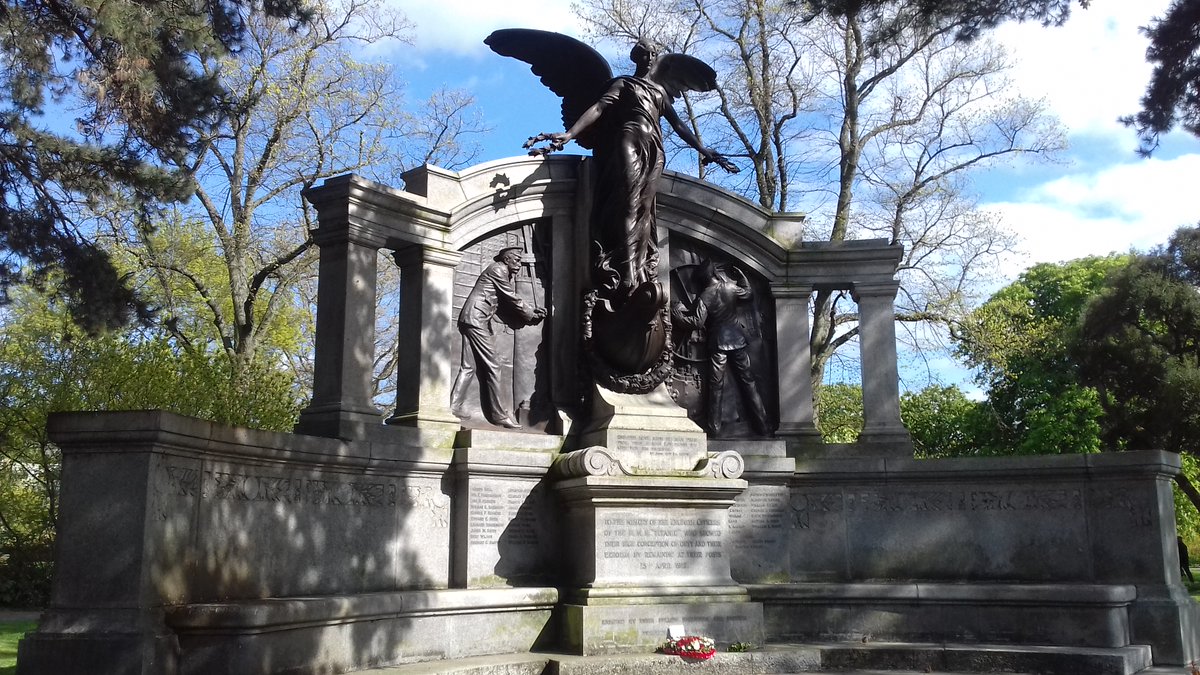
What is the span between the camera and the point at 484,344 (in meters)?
11.2

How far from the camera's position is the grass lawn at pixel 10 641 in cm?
1067

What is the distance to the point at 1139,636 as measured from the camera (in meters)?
10.4

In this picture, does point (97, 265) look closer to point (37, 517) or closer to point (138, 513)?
point (138, 513)

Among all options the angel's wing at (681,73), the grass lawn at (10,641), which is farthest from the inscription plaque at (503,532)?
the angel's wing at (681,73)

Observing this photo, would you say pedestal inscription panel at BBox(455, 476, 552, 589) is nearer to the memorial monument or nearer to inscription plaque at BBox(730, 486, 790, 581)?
the memorial monument

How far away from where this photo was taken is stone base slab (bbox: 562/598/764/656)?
971 cm

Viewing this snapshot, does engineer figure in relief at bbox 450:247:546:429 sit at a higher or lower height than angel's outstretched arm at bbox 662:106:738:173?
lower

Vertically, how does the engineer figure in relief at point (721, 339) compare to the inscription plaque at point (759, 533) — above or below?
above

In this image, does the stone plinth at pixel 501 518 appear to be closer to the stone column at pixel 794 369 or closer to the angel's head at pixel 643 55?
the stone column at pixel 794 369

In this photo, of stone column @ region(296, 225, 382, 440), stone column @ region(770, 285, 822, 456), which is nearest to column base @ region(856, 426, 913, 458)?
stone column @ region(770, 285, 822, 456)

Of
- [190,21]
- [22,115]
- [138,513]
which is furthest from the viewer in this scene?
[22,115]

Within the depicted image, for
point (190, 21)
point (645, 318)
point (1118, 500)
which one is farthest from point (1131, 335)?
point (190, 21)

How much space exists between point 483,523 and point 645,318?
2779 millimetres

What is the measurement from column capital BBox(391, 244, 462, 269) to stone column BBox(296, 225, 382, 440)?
0.46 meters
